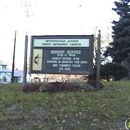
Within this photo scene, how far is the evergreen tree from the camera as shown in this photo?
28.6 m

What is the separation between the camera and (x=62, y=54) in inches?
514

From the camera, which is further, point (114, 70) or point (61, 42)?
point (114, 70)

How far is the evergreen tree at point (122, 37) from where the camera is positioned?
28608 mm

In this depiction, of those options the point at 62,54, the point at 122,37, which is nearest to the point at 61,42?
the point at 62,54

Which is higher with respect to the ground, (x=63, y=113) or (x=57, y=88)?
(x=57, y=88)

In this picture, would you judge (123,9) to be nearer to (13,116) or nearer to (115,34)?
(115,34)

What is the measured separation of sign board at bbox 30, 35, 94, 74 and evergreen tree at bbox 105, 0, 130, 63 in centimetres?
1607

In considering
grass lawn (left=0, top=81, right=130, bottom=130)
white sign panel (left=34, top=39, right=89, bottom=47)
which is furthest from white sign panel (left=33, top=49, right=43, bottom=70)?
grass lawn (left=0, top=81, right=130, bottom=130)

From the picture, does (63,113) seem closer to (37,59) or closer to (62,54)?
(62,54)

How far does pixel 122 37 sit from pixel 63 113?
73.6 feet

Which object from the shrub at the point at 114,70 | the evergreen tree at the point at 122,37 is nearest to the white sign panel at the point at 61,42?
the shrub at the point at 114,70

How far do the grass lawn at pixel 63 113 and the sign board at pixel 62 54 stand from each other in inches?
123

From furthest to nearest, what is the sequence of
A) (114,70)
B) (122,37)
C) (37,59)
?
1. (122,37)
2. (114,70)
3. (37,59)

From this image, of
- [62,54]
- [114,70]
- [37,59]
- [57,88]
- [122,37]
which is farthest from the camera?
[122,37]
